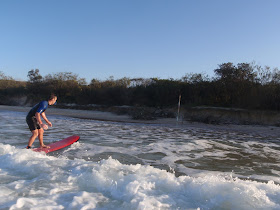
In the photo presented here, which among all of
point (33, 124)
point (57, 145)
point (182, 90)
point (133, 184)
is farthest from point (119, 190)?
point (182, 90)

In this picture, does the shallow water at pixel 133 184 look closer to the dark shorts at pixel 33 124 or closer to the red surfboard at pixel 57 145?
the red surfboard at pixel 57 145

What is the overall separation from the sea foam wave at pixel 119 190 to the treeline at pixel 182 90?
1406 cm

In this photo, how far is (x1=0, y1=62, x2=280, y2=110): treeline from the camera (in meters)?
15.7

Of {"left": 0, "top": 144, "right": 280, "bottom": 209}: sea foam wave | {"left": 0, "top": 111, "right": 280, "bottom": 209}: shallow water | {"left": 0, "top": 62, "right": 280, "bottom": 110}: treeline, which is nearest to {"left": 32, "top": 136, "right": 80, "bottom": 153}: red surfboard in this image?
{"left": 0, "top": 111, "right": 280, "bottom": 209}: shallow water

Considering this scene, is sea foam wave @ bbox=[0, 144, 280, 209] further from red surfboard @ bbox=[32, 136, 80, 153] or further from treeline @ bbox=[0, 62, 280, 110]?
treeline @ bbox=[0, 62, 280, 110]

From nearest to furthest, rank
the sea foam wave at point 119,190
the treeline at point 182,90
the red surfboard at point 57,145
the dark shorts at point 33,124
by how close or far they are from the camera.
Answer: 1. the sea foam wave at point 119,190
2. the red surfboard at point 57,145
3. the dark shorts at point 33,124
4. the treeline at point 182,90

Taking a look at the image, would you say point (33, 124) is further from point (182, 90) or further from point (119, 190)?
point (182, 90)

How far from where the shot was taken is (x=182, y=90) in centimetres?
1922

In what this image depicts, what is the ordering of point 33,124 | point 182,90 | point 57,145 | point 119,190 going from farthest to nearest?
point 182,90
point 57,145
point 33,124
point 119,190

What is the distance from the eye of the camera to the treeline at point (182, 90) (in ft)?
51.6

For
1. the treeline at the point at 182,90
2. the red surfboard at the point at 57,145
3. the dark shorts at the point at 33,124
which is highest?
the treeline at the point at 182,90

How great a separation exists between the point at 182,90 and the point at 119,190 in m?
16.8

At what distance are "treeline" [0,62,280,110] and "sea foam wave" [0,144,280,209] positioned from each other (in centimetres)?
1406

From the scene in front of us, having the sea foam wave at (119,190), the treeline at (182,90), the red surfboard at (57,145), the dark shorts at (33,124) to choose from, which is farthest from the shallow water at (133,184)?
the treeline at (182,90)
